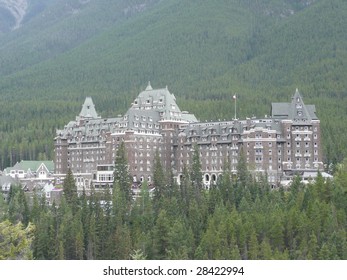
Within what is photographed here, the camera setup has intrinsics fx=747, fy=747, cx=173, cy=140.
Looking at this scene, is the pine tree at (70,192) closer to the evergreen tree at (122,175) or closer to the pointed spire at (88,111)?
the evergreen tree at (122,175)

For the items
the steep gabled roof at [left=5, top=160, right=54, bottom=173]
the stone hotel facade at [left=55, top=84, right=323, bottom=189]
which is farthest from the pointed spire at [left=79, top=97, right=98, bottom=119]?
the steep gabled roof at [left=5, top=160, right=54, bottom=173]

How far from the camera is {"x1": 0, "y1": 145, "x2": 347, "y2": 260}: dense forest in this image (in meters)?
83.2

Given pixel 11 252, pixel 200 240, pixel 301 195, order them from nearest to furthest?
pixel 11 252, pixel 200 240, pixel 301 195

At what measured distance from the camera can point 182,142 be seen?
5177 inches

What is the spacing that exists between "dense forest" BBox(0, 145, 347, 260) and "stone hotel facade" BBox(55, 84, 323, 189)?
33.6 feet

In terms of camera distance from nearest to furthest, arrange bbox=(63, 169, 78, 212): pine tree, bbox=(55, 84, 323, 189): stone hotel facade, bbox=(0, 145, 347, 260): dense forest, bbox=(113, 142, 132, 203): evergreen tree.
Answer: bbox=(0, 145, 347, 260): dense forest → bbox=(63, 169, 78, 212): pine tree → bbox=(113, 142, 132, 203): evergreen tree → bbox=(55, 84, 323, 189): stone hotel facade

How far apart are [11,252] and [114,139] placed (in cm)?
8041

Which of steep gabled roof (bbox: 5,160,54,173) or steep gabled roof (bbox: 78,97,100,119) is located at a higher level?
steep gabled roof (bbox: 78,97,100,119)

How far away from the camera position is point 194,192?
109m

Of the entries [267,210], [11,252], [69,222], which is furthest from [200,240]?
[11,252]

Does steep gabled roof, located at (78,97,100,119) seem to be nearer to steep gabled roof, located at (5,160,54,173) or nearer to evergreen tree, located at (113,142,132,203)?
steep gabled roof, located at (5,160,54,173)

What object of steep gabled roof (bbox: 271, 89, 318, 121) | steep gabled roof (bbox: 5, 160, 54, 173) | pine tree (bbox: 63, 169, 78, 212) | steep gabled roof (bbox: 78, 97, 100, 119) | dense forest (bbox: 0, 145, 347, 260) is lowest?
dense forest (bbox: 0, 145, 347, 260)
